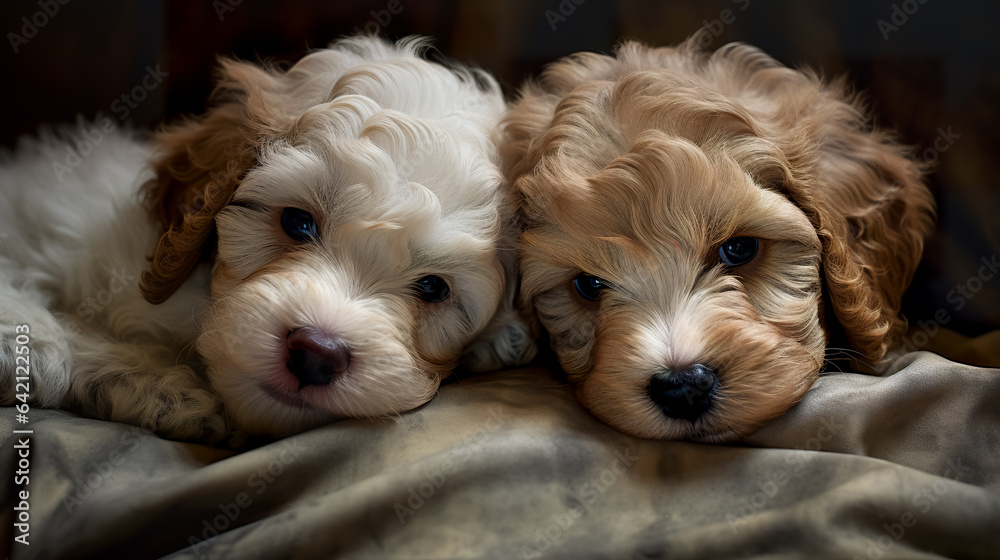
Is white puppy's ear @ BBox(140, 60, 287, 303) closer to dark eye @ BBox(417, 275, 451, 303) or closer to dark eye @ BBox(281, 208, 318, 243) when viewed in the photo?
dark eye @ BBox(281, 208, 318, 243)

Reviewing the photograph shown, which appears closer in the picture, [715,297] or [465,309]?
[715,297]

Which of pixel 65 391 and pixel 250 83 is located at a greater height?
pixel 250 83

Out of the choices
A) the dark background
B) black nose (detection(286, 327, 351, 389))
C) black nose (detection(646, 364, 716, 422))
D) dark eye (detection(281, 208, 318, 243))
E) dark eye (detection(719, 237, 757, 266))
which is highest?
the dark background

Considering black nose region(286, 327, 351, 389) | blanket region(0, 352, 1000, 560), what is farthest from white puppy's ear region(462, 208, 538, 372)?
black nose region(286, 327, 351, 389)

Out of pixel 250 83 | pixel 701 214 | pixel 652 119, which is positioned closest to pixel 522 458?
pixel 701 214

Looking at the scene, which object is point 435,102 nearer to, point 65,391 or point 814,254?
point 814,254

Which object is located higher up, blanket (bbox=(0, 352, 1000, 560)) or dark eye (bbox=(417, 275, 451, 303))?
dark eye (bbox=(417, 275, 451, 303))

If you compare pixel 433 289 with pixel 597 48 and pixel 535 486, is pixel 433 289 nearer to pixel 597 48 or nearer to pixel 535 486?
pixel 535 486

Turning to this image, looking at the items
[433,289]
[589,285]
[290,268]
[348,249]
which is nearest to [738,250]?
[589,285]
